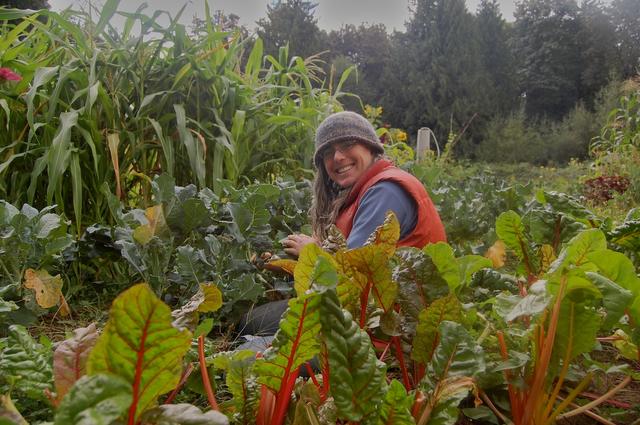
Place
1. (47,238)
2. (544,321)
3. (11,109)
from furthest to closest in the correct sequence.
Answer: (11,109) → (47,238) → (544,321)

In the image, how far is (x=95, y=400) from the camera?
434 mm

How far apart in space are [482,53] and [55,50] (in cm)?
2621

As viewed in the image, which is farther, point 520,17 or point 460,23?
point 520,17

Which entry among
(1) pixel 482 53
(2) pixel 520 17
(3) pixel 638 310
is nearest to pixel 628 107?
(3) pixel 638 310

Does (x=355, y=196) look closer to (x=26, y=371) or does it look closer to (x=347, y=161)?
(x=347, y=161)

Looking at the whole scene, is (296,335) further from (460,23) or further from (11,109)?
(460,23)

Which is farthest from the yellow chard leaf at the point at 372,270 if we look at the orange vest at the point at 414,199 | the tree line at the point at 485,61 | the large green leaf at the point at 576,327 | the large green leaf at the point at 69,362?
the tree line at the point at 485,61

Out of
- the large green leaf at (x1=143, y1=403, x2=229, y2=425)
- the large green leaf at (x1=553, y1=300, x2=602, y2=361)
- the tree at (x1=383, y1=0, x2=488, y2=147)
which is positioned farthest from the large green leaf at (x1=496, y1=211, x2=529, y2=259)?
the tree at (x1=383, y1=0, x2=488, y2=147)

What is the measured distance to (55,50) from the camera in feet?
9.51

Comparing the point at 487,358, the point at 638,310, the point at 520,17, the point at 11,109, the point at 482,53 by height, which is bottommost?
the point at 487,358

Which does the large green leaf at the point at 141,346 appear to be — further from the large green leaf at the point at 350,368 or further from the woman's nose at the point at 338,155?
the woman's nose at the point at 338,155

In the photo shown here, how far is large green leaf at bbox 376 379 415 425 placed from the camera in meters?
0.65

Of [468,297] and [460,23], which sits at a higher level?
[460,23]

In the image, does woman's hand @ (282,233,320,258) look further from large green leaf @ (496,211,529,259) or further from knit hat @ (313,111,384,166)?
large green leaf @ (496,211,529,259)
